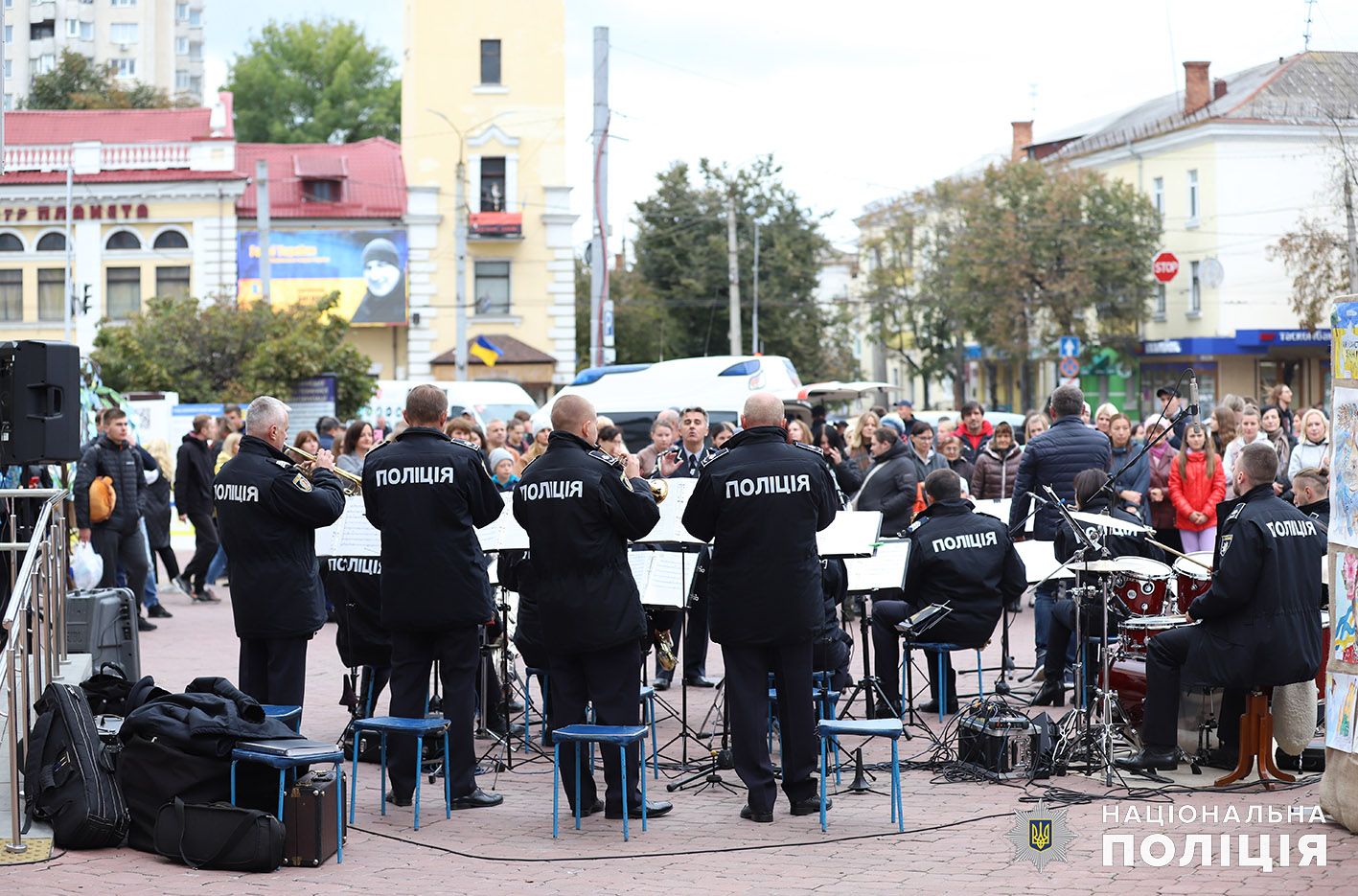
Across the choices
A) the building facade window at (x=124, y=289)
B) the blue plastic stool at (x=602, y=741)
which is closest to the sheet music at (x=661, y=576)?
the blue plastic stool at (x=602, y=741)

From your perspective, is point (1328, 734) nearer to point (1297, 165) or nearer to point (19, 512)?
point (19, 512)

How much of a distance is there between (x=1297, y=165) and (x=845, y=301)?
1482cm

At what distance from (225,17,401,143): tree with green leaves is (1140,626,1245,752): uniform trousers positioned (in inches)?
2379

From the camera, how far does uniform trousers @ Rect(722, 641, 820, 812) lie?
26.3 ft

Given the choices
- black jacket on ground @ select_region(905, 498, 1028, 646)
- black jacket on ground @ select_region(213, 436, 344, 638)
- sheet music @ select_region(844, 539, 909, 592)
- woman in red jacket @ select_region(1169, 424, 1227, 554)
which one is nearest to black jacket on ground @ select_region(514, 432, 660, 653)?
black jacket on ground @ select_region(213, 436, 344, 638)

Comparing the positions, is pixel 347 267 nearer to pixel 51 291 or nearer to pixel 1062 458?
pixel 51 291

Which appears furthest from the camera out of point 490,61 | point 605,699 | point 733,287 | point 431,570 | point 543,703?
point 490,61

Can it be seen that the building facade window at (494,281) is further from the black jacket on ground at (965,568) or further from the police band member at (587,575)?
the police band member at (587,575)

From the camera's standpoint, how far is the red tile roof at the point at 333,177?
158 ft

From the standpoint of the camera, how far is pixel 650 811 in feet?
27.1

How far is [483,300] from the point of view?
1868 inches

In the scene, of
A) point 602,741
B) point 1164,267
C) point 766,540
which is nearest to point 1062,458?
point 766,540

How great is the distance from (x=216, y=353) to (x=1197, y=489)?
2465cm

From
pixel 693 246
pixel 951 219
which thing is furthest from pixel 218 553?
pixel 951 219
